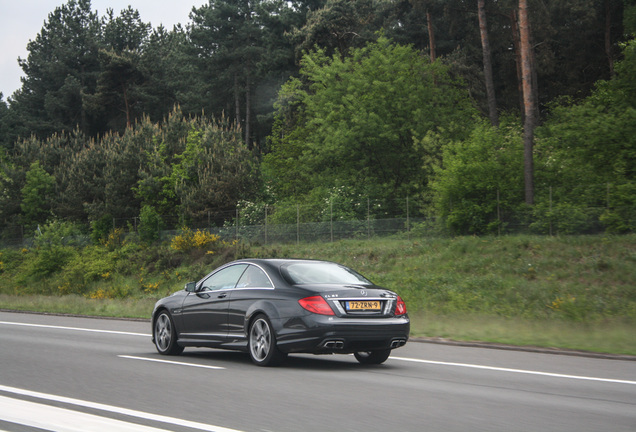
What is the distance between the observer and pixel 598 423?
719 centimetres

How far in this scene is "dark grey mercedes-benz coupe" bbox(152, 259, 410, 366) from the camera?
10898 millimetres

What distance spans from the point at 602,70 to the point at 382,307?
4798 centimetres

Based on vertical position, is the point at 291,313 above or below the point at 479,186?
below

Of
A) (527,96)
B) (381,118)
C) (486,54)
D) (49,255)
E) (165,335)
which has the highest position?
(486,54)

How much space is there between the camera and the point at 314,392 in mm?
9008

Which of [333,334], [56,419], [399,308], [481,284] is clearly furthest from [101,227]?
[56,419]

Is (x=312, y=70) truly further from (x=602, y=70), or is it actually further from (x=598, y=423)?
(x=598, y=423)

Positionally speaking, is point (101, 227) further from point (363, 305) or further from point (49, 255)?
point (363, 305)

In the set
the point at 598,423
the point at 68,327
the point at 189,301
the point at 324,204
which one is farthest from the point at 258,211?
the point at 598,423

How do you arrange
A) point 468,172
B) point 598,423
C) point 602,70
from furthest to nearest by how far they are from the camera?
point 602,70 → point 468,172 → point 598,423

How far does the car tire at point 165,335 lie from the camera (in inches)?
527

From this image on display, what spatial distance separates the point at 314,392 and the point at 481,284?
2123 cm

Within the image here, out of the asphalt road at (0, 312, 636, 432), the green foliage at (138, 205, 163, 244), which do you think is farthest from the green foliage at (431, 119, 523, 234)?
the green foliage at (138, 205, 163, 244)

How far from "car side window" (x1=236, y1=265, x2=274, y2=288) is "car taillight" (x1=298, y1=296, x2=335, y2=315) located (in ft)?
2.64
